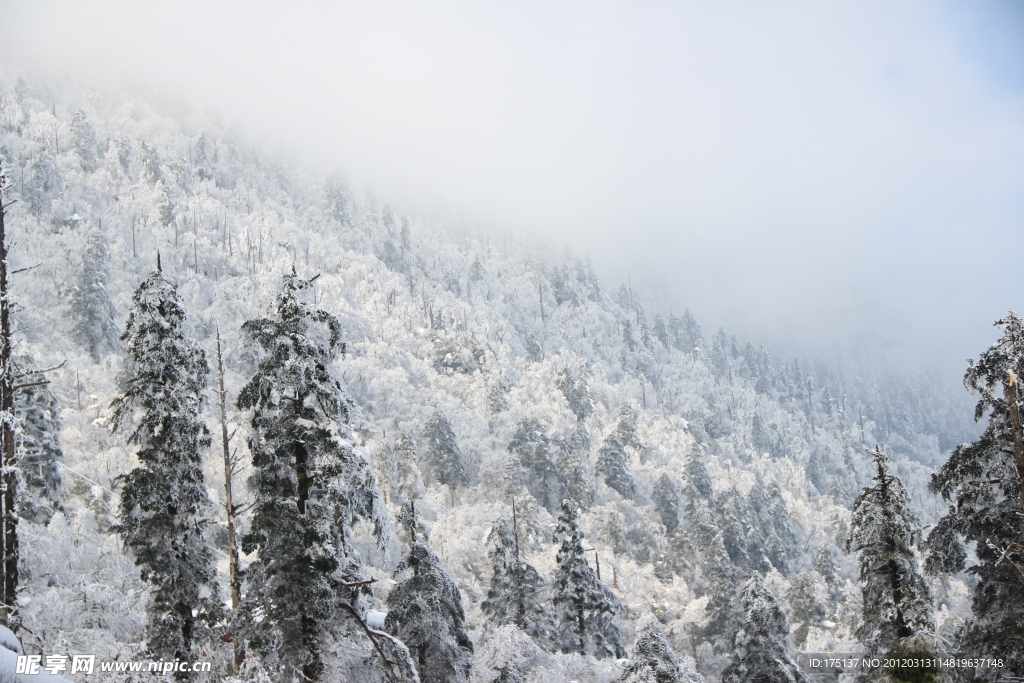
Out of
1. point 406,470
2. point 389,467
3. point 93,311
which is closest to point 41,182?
point 93,311

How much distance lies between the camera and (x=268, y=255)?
12688cm

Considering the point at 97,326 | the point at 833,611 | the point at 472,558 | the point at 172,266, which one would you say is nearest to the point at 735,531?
the point at 833,611

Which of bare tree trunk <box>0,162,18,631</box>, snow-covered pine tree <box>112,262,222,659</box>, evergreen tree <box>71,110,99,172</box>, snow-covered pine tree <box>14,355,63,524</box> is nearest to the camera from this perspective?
bare tree trunk <box>0,162,18,631</box>

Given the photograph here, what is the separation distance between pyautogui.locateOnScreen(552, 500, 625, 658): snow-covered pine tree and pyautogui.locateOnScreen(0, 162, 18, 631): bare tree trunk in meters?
24.0

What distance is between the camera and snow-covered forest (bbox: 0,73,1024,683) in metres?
13.2

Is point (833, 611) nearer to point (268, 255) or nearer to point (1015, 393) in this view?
point (1015, 393)

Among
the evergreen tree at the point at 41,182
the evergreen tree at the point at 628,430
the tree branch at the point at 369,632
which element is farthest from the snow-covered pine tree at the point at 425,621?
the evergreen tree at the point at 41,182

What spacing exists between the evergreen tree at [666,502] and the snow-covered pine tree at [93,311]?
6937 centimetres

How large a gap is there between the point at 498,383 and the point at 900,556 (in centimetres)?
9426

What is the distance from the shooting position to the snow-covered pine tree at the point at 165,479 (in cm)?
1431

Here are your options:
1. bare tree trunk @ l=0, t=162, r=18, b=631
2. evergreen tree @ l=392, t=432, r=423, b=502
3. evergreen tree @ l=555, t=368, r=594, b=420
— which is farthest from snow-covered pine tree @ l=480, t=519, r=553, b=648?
Result: evergreen tree @ l=555, t=368, r=594, b=420

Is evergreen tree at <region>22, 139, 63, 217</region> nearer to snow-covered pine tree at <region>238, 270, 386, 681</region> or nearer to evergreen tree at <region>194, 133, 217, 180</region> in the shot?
evergreen tree at <region>194, 133, 217, 180</region>

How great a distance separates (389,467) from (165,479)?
190 ft

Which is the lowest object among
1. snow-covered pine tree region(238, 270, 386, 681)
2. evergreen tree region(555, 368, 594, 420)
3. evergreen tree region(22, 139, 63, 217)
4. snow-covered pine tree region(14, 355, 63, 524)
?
snow-covered pine tree region(238, 270, 386, 681)
